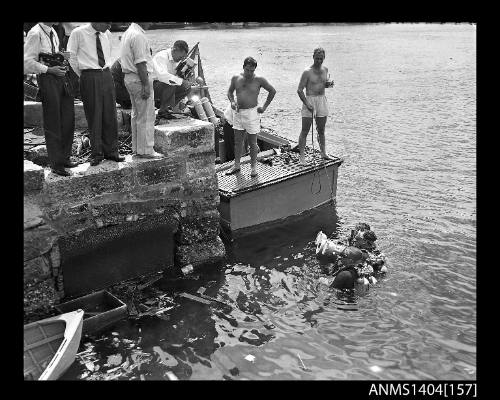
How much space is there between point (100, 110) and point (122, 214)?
1728mm

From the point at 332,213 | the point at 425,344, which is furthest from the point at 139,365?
the point at 332,213

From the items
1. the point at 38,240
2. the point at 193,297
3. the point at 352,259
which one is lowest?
the point at 193,297

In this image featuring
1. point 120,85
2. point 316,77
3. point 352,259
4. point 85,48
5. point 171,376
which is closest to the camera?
point 171,376

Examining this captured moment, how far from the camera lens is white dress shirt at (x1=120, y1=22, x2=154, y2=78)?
8.71m

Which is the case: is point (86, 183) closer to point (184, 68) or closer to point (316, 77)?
point (184, 68)

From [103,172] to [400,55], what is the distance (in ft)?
120

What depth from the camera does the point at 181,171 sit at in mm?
9703

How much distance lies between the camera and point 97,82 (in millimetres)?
8641

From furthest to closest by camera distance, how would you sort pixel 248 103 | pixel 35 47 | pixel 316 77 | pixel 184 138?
pixel 316 77 < pixel 248 103 < pixel 184 138 < pixel 35 47

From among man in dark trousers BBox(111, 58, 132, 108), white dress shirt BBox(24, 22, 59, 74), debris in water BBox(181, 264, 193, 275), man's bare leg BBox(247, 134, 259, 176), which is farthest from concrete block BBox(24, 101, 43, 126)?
debris in water BBox(181, 264, 193, 275)

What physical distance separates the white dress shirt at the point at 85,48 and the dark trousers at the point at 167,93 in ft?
6.38

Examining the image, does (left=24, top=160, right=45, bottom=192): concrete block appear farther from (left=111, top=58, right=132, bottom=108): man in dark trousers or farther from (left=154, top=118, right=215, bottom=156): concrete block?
(left=111, top=58, right=132, bottom=108): man in dark trousers

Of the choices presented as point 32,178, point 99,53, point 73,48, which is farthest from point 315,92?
point 32,178
